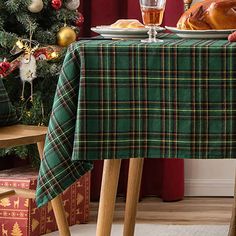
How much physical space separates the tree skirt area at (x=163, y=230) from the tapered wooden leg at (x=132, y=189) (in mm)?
513

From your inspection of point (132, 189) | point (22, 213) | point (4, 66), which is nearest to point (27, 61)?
point (4, 66)

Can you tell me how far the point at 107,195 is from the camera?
5.33 ft

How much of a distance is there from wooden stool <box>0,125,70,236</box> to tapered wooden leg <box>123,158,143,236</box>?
0.25 metres

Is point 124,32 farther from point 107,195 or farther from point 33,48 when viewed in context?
point 33,48

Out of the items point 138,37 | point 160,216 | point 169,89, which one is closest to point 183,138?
point 169,89

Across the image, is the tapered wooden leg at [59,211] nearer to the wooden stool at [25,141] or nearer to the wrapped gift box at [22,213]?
the wooden stool at [25,141]

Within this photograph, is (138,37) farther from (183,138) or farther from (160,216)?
(160,216)

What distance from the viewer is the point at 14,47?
9.61 ft

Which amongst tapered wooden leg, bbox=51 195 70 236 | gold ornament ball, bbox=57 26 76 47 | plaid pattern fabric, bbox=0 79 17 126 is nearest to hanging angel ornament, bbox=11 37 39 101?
gold ornament ball, bbox=57 26 76 47

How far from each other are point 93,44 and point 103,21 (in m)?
1.92

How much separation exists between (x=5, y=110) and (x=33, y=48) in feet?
1.68

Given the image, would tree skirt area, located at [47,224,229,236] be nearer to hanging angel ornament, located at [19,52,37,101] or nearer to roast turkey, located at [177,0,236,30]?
hanging angel ornament, located at [19,52,37,101]

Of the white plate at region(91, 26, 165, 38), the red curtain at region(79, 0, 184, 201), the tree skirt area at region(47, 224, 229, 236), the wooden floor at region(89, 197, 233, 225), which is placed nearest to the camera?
the white plate at region(91, 26, 165, 38)

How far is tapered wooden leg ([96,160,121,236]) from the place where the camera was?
63.7 inches
